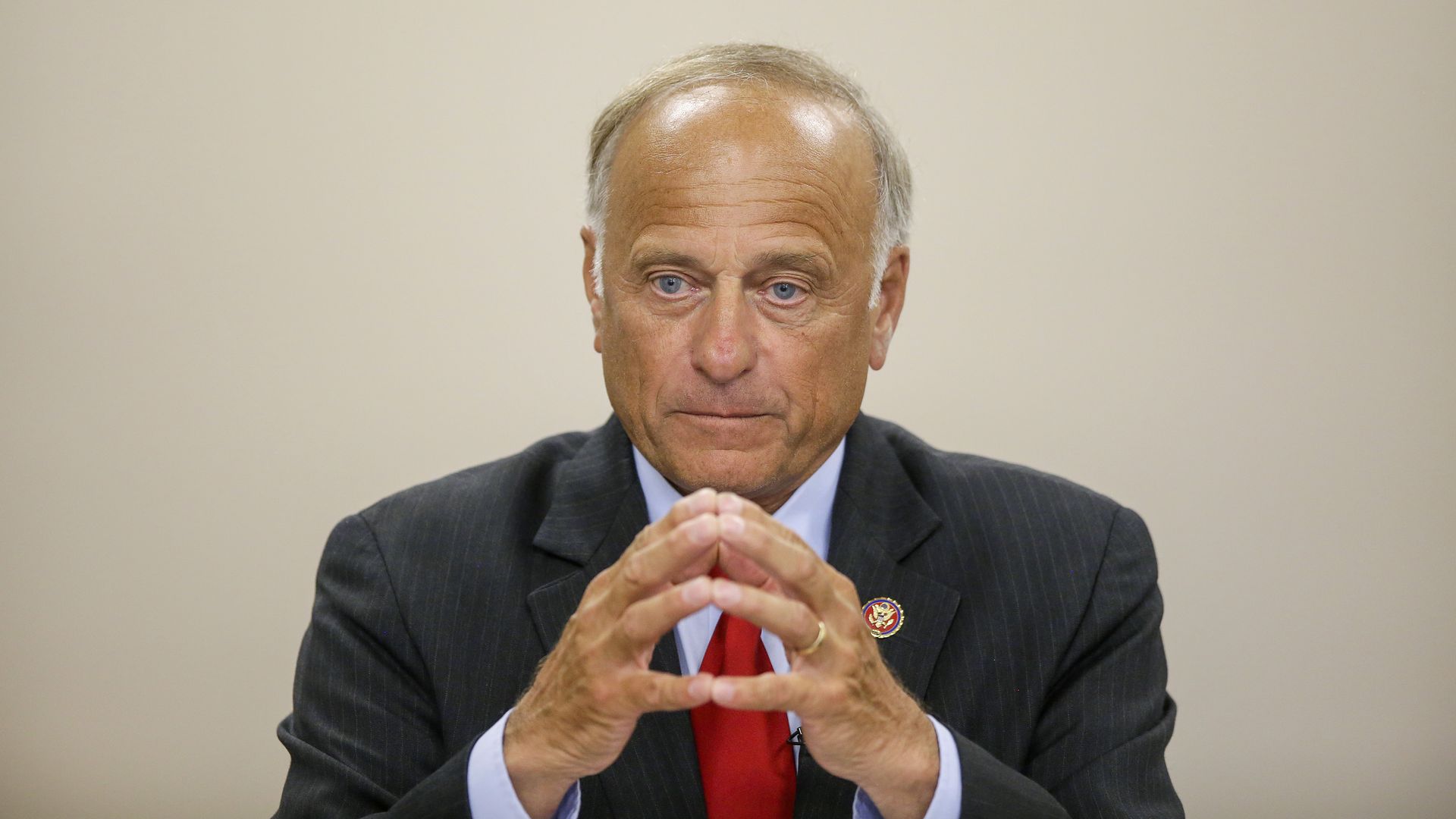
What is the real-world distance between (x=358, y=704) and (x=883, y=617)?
36.7 inches

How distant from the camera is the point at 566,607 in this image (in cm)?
267

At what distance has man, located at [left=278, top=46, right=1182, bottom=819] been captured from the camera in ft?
8.26

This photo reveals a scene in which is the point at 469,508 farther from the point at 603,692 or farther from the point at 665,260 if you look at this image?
the point at 603,692

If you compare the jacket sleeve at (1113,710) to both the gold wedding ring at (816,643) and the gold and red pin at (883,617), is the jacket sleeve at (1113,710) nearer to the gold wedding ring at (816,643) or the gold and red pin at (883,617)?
the gold and red pin at (883,617)

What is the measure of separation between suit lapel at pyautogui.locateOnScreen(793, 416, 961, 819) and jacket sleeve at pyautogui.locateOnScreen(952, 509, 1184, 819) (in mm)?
243

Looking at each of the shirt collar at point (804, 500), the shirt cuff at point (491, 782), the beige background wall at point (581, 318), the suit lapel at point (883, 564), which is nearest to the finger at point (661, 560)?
the shirt cuff at point (491, 782)

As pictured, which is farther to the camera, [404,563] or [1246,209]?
[1246,209]

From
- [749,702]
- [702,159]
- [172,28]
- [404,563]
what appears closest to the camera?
[749,702]

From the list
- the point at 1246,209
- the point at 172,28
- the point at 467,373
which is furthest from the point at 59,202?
the point at 1246,209

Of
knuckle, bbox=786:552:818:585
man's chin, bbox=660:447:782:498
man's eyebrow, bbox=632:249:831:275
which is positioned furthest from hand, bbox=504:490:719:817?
man's eyebrow, bbox=632:249:831:275

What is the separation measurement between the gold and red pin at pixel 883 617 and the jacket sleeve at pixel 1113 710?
307mm

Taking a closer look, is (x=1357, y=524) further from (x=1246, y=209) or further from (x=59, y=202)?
(x=59, y=202)

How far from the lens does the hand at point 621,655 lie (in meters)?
2.01

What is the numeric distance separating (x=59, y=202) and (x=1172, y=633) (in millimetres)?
3318
